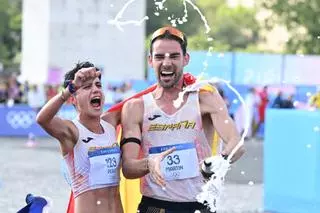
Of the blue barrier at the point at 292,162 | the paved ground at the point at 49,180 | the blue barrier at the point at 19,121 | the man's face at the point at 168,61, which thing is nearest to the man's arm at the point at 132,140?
the man's face at the point at 168,61

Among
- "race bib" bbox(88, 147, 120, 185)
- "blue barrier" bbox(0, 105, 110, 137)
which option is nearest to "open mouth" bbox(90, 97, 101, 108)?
"race bib" bbox(88, 147, 120, 185)

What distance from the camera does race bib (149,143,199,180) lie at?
4750 mm

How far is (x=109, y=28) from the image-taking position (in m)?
36.8

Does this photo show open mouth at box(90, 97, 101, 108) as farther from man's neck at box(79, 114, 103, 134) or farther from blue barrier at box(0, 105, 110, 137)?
blue barrier at box(0, 105, 110, 137)

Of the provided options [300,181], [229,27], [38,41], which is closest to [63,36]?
[38,41]

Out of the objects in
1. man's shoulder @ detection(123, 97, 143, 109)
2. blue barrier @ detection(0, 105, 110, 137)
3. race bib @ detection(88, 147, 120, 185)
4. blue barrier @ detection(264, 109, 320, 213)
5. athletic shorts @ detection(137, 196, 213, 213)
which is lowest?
blue barrier @ detection(0, 105, 110, 137)

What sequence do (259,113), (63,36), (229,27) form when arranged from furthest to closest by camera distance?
(229,27) < (63,36) < (259,113)

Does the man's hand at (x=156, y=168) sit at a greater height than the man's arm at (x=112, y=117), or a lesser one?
lesser

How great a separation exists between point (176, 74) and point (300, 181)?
6.05 metres

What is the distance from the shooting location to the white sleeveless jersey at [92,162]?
186 inches

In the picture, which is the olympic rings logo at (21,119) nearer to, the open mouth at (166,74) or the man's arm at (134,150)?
the man's arm at (134,150)

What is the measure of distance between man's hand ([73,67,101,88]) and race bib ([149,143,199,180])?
51cm

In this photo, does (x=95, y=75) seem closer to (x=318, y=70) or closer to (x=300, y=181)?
(x=300, y=181)

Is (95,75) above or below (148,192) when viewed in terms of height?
above
